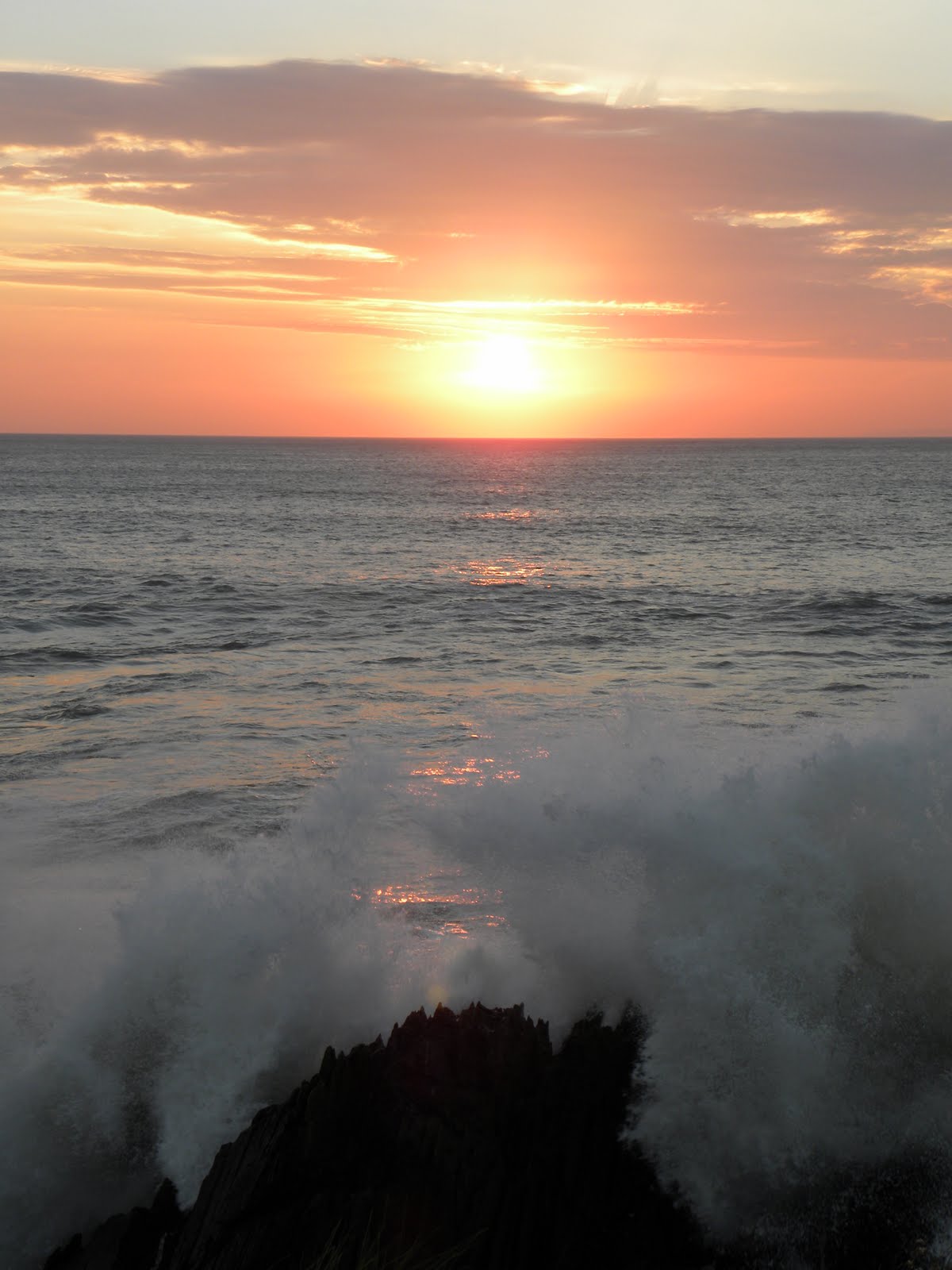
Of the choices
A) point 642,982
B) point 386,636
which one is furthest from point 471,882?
point 386,636

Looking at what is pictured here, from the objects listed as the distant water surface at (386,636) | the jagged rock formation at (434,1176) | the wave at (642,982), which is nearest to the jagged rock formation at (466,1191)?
the jagged rock formation at (434,1176)

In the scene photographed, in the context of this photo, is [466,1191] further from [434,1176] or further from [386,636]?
[386,636]

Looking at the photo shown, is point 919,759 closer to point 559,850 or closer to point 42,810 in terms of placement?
point 559,850

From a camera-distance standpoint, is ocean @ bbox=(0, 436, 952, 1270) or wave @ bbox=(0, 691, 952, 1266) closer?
wave @ bbox=(0, 691, 952, 1266)

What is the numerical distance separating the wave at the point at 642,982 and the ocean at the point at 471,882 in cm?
2

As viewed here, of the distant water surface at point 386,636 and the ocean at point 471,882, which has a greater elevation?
the ocean at point 471,882

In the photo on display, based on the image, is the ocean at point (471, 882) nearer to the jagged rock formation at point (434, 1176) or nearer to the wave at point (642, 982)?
the wave at point (642, 982)

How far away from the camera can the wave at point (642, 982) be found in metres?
5.88

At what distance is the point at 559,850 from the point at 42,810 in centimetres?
656

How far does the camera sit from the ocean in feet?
20.2

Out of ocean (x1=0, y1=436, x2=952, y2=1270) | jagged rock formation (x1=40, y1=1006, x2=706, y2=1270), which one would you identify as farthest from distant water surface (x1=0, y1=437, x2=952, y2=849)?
jagged rock formation (x1=40, y1=1006, x2=706, y2=1270)

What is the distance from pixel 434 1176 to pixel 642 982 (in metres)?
1.93

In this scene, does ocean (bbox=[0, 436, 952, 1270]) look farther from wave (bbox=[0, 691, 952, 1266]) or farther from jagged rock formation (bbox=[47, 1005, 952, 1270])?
jagged rock formation (bbox=[47, 1005, 952, 1270])

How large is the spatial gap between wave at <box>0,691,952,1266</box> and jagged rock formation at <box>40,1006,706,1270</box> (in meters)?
0.28
